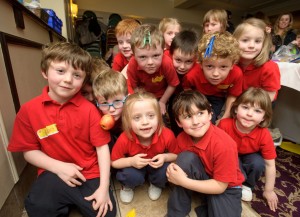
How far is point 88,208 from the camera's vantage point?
3.00 ft

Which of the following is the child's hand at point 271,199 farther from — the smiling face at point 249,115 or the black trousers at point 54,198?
the black trousers at point 54,198

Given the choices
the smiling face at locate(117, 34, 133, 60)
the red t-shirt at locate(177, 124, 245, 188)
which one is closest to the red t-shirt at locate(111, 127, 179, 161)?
the red t-shirt at locate(177, 124, 245, 188)

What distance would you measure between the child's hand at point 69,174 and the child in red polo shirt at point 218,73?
90cm

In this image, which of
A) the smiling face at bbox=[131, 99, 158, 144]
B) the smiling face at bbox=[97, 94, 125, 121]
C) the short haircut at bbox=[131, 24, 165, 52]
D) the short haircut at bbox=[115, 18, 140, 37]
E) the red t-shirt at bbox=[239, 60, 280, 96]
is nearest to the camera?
the smiling face at bbox=[131, 99, 158, 144]

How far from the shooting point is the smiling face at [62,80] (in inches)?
35.3

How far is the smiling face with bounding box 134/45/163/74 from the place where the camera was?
122cm

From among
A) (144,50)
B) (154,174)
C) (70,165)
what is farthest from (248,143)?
(70,165)

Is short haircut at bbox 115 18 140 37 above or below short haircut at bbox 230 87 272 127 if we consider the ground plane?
above

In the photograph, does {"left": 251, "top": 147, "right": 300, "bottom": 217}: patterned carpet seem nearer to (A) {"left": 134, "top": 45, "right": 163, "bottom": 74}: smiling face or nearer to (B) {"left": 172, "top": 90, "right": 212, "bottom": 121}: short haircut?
(B) {"left": 172, "top": 90, "right": 212, "bottom": 121}: short haircut

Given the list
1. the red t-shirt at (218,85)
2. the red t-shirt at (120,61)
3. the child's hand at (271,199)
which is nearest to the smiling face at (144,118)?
the red t-shirt at (218,85)

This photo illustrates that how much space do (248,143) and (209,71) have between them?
1.53ft

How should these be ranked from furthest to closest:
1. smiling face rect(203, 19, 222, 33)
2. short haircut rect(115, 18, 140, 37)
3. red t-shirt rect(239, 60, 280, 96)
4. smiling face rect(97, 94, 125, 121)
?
smiling face rect(203, 19, 222, 33) → short haircut rect(115, 18, 140, 37) → red t-shirt rect(239, 60, 280, 96) → smiling face rect(97, 94, 125, 121)

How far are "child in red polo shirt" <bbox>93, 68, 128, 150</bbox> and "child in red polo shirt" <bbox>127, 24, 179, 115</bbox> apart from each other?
236 mm

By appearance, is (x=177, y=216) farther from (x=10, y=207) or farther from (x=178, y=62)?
(x=178, y=62)
